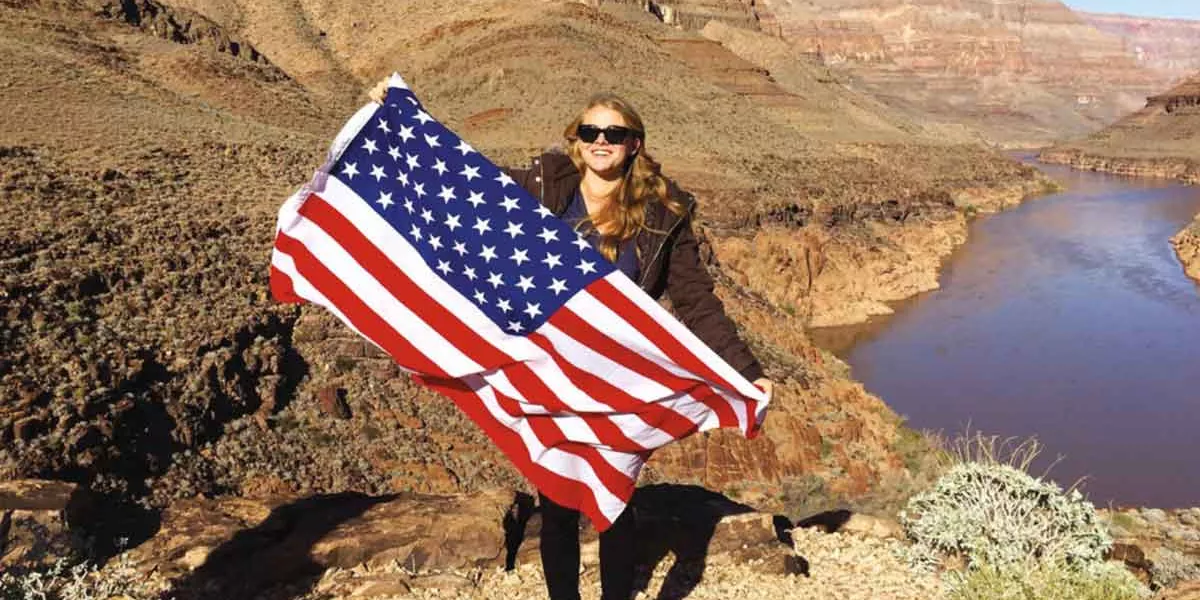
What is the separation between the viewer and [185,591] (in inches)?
191

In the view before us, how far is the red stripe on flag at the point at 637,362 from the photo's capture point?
3744mm

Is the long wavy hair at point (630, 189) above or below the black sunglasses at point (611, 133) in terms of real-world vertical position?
below

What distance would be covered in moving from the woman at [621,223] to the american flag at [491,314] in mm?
91

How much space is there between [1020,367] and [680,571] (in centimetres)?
2275

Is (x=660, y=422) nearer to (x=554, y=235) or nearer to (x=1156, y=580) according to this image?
(x=554, y=235)

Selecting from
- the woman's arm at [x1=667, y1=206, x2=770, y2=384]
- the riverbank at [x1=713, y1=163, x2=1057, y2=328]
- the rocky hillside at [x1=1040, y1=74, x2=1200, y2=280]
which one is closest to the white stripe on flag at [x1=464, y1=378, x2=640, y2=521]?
the woman's arm at [x1=667, y1=206, x2=770, y2=384]

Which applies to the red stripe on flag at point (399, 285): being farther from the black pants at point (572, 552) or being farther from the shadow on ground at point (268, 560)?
the shadow on ground at point (268, 560)

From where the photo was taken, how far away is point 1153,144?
9075cm

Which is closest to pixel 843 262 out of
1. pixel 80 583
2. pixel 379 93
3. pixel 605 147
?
pixel 379 93

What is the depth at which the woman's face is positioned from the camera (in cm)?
333

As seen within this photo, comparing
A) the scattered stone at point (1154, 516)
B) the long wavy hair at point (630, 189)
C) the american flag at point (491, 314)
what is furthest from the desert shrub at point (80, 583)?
the scattered stone at point (1154, 516)

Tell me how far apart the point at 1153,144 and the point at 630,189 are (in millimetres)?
104696

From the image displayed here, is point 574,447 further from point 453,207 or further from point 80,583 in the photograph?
point 80,583

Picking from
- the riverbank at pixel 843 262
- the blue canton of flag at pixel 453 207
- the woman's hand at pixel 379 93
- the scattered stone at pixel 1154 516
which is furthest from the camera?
the riverbank at pixel 843 262
